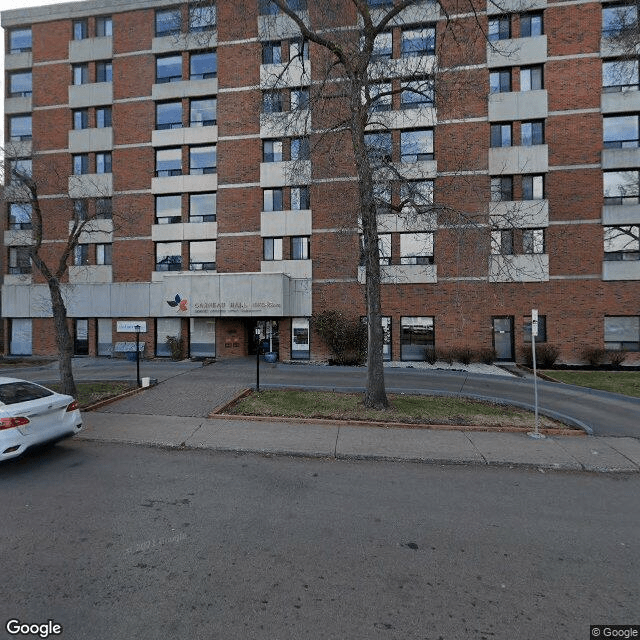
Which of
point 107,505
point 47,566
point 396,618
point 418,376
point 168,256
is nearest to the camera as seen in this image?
point 396,618

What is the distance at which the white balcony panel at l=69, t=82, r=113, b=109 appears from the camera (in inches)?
810

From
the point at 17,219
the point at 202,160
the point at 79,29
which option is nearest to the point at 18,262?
the point at 17,219

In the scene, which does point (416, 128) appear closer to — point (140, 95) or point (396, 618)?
point (140, 95)

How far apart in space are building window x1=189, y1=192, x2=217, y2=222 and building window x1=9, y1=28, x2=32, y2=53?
14272mm

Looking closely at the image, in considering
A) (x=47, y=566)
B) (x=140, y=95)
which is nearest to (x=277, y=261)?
(x=140, y=95)

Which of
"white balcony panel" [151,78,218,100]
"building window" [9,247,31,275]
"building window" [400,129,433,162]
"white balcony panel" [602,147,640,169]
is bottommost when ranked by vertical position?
"building window" [9,247,31,275]

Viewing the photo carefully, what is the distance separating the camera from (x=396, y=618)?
2770mm

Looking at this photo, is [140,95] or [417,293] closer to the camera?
[417,293]

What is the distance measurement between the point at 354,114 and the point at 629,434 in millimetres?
9521

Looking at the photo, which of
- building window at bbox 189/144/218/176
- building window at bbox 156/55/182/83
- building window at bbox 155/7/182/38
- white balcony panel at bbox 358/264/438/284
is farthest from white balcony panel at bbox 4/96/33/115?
white balcony panel at bbox 358/264/438/284

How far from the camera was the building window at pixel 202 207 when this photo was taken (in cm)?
1989

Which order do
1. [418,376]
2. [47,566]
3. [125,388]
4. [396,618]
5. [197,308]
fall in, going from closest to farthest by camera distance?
[396,618]
[47,566]
[125,388]
[418,376]
[197,308]

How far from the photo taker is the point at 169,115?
66.2 feet

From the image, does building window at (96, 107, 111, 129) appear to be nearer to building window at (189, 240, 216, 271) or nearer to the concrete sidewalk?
building window at (189, 240, 216, 271)
